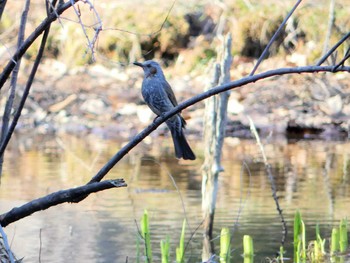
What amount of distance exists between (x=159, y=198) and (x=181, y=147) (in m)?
4.21

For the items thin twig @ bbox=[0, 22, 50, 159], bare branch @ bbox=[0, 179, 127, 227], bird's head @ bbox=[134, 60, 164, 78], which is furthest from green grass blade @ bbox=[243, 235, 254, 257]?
bare branch @ bbox=[0, 179, 127, 227]

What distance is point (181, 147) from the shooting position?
16.6ft

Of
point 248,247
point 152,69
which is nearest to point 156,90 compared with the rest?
point 152,69

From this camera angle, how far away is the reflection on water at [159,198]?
718 cm

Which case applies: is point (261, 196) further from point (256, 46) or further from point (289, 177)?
point (256, 46)

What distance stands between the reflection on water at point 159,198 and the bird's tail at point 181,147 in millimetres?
308

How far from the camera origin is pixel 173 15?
20.7m

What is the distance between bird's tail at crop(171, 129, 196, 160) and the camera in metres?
4.95

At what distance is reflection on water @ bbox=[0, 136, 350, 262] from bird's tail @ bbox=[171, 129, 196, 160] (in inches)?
12.1

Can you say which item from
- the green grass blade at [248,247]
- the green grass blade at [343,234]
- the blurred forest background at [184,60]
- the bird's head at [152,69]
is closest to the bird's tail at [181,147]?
the bird's head at [152,69]

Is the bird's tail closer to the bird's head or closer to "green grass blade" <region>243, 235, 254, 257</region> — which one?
the bird's head

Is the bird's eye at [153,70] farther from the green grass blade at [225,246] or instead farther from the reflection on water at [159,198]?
the green grass blade at [225,246]

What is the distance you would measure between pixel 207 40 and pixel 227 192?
11.3 m

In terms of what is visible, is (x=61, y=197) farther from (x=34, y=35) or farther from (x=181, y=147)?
(x=181, y=147)
